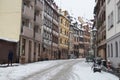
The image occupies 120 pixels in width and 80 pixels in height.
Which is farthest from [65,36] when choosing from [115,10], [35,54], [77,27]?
[115,10]

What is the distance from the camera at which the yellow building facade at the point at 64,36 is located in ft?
285

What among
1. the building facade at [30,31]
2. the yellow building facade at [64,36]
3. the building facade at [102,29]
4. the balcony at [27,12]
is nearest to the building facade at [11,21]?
the building facade at [30,31]

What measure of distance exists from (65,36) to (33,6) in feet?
144

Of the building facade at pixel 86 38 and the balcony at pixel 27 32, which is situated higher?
the building facade at pixel 86 38

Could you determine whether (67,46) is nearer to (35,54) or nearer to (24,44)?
(35,54)

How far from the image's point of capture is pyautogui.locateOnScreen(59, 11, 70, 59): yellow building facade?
8675 cm

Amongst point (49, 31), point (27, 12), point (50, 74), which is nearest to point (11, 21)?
point (27, 12)

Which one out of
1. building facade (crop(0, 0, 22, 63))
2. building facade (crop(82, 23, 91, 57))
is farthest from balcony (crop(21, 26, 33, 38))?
building facade (crop(82, 23, 91, 57))

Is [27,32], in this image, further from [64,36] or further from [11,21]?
[64,36]

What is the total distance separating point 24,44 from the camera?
43.9 meters

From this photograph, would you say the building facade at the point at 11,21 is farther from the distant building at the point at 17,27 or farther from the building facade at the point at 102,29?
the building facade at the point at 102,29

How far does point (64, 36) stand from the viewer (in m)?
91.5

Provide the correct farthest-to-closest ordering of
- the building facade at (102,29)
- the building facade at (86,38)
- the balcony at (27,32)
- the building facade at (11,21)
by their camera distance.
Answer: the building facade at (86,38) < the balcony at (27,32) < the building facade at (11,21) < the building facade at (102,29)

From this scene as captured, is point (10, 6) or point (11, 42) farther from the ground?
point (10, 6)
